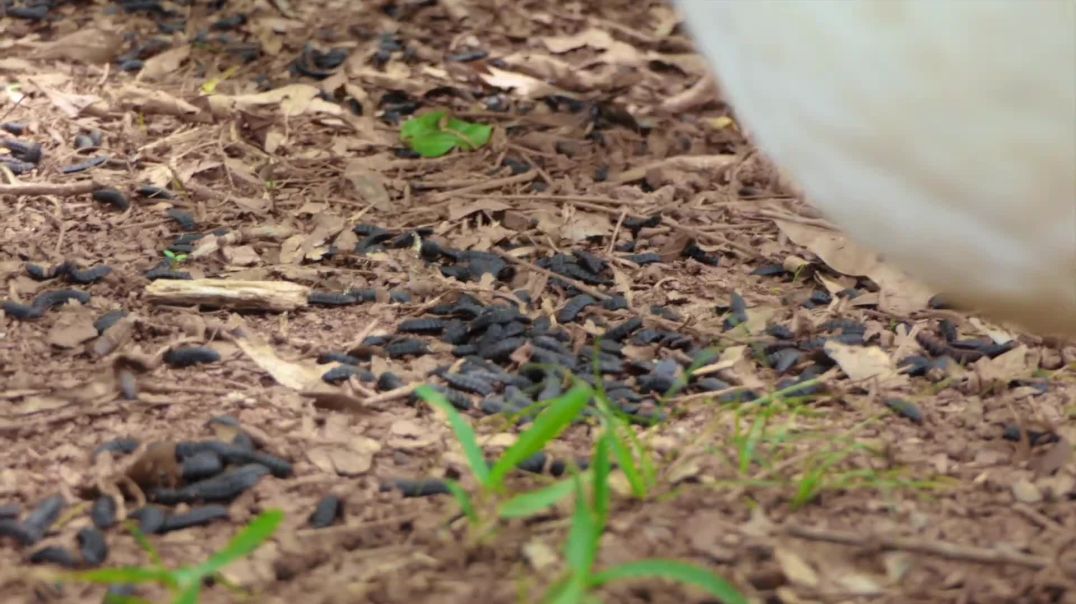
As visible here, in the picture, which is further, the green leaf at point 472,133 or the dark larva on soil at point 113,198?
the green leaf at point 472,133

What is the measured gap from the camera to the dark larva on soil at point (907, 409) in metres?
2.35

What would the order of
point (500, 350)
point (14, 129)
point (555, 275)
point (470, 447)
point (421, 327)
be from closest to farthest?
point (470, 447), point (500, 350), point (421, 327), point (555, 275), point (14, 129)

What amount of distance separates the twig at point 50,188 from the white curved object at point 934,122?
2046 mm

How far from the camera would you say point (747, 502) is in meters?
1.97

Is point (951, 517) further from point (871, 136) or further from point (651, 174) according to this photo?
point (651, 174)

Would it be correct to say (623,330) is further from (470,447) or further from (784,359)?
(470,447)

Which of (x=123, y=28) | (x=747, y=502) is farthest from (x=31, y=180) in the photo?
(x=747, y=502)

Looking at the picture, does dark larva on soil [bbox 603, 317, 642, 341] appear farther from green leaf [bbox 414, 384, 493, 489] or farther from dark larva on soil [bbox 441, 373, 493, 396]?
green leaf [bbox 414, 384, 493, 489]

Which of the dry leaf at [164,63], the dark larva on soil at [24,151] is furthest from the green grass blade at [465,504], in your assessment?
the dry leaf at [164,63]

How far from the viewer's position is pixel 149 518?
1982 mm

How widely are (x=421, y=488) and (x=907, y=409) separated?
2.96 feet

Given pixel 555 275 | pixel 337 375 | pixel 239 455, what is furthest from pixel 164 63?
pixel 239 455

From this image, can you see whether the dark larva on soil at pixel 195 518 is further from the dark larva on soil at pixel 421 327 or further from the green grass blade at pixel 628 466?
the dark larva on soil at pixel 421 327

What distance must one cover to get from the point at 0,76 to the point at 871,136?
308 cm
